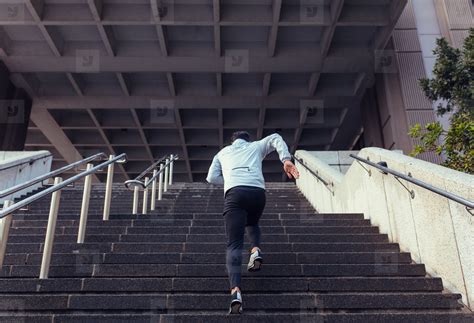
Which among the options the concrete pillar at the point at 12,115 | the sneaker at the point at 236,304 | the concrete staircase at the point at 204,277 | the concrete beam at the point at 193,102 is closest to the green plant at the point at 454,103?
the concrete staircase at the point at 204,277

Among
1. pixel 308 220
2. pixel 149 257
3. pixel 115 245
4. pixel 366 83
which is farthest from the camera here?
pixel 366 83

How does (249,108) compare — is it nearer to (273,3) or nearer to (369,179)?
(273,3)

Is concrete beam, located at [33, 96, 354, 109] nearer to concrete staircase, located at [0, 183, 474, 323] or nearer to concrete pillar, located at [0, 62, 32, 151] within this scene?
concrete pillar, located at [0, 62, 32, 151]

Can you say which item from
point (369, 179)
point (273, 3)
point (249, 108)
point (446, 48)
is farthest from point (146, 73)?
point (369, 179)

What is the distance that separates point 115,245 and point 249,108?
11969 mm

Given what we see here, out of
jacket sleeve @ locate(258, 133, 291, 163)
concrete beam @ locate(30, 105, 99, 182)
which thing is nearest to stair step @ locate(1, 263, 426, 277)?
A: jacket sleeve @ locate(258, 133, 291, 163)

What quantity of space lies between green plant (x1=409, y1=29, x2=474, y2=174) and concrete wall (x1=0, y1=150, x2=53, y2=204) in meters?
6.60

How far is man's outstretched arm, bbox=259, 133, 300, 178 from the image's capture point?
3.30 meters

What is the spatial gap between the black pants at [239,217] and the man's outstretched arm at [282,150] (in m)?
0.31

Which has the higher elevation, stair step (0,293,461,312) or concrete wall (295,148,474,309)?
concrete wall (295,148,474,309)

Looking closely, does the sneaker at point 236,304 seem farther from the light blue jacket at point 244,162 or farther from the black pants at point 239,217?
the light blue jacket at point 244,162

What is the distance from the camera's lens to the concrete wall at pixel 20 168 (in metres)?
7.08

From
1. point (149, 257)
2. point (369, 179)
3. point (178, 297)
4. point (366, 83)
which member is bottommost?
point (178, 297)

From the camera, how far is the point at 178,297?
3131 millimetres
